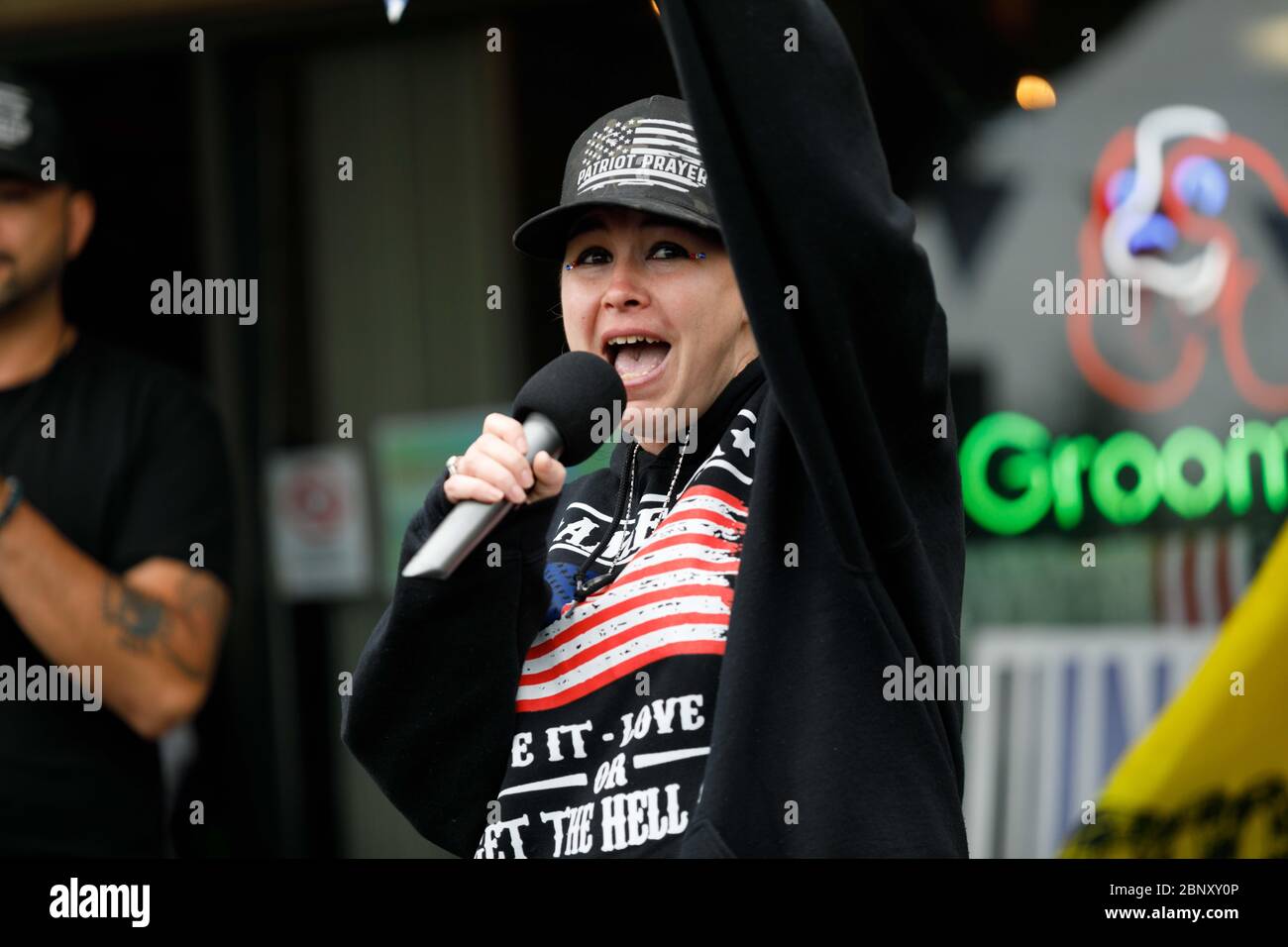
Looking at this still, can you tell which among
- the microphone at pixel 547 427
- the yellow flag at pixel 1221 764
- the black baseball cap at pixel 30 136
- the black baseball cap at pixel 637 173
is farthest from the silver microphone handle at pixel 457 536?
the yellow flag at pixel 1221 764

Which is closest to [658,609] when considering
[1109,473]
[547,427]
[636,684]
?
[636,684]

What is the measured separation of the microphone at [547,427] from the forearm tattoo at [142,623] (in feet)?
4.91

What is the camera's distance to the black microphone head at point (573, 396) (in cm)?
152

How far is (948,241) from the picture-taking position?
430 cm

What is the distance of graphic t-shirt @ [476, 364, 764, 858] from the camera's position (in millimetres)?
1473

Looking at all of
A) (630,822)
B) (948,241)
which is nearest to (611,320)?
(630,822)

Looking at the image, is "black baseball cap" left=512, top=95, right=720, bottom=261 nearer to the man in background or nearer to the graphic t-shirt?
the graphic t-shirt

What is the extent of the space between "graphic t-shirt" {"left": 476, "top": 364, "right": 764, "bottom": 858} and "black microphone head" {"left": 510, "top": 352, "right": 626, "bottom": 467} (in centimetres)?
11

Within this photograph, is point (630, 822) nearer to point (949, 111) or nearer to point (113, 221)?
point (949, 111)

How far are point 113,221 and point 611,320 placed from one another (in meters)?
3.74
